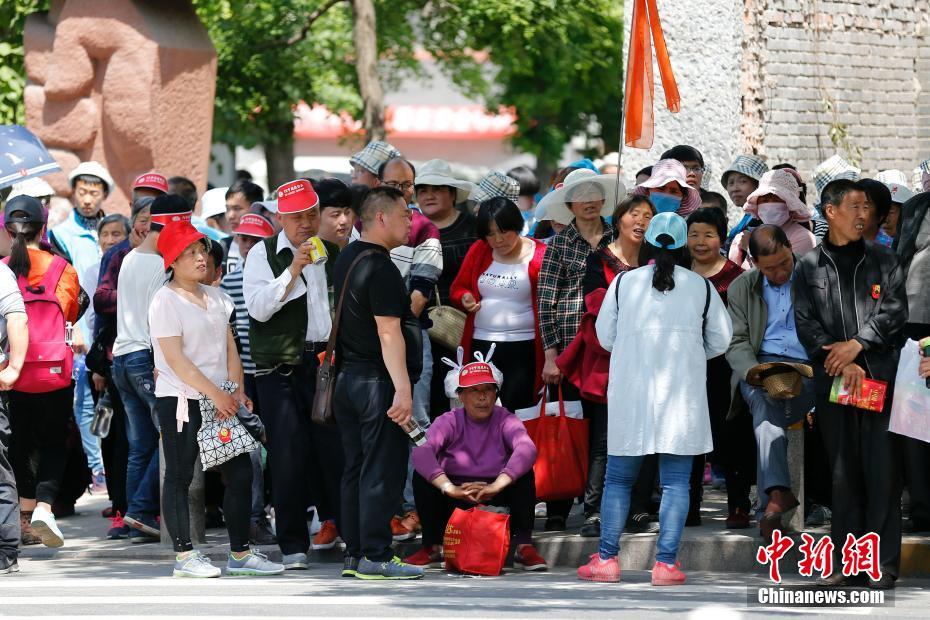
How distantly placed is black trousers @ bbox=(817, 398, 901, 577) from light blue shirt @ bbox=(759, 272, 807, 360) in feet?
2.70

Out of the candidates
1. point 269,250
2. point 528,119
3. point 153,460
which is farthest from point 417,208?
point 528,119

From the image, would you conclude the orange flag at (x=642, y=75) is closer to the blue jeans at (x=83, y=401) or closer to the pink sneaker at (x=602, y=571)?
the pink sneaker at (x=602, y=571)

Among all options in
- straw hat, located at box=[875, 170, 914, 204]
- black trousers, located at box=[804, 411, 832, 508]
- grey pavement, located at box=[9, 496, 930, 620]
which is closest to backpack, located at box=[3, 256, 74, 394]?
grey pavement, located at box=[9, 496, 930, 620]

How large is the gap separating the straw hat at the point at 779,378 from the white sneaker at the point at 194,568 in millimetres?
3153

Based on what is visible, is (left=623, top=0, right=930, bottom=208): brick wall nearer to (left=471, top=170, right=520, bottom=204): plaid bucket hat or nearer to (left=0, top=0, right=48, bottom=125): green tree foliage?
(left=471, top=170, right=520, bottom=204): plaid bucket hat

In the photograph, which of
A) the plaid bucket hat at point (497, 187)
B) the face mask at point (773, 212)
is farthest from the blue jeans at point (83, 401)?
the face mask at point (773, 212)

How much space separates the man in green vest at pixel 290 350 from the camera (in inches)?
367

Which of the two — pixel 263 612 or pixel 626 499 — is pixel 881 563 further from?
pixel 263 612

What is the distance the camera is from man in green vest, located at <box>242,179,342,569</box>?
9.33 meters

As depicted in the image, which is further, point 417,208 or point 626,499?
point 417,208

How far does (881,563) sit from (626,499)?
136cm

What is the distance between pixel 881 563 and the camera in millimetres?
8477

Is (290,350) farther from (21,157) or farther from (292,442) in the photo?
(21,157)

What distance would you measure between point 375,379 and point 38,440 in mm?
2861
